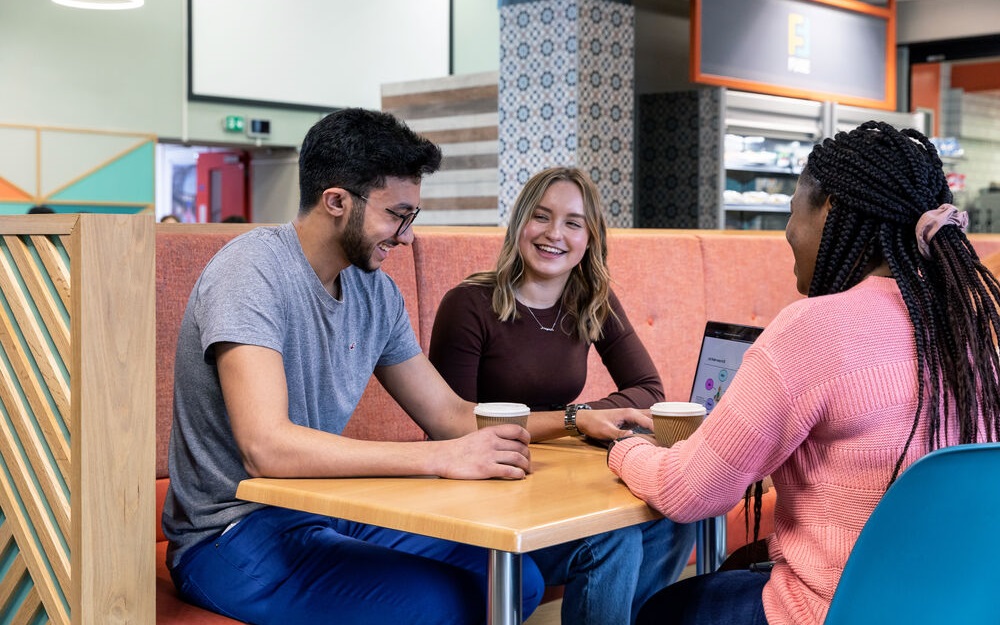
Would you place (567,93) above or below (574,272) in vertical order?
above

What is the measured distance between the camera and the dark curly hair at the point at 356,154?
1.93 m

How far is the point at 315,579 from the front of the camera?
173cm

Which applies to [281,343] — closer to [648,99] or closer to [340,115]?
[340,115]

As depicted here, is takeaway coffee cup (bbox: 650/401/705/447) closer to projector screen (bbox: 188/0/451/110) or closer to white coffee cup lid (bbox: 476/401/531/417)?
white coffee cup lid (bbox: 476/401/531/417)

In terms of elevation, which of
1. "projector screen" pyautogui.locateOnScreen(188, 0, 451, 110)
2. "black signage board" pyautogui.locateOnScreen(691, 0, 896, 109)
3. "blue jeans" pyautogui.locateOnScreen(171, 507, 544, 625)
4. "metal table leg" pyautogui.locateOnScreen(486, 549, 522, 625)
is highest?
"projector screen" pyautogui.locateOnScreen(188, 0, 451, 110)

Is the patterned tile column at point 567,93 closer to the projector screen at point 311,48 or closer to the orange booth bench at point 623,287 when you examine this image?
the orange booth bench at point 623,287

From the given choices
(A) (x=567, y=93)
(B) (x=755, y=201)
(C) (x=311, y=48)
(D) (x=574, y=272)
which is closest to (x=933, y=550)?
(D) (x=574, y=272)

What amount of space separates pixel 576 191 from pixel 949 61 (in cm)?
827

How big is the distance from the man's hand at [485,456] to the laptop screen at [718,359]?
0.77 meters

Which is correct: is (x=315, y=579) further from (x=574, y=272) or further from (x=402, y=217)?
(x=574, y=272)

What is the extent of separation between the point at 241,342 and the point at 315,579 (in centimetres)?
38

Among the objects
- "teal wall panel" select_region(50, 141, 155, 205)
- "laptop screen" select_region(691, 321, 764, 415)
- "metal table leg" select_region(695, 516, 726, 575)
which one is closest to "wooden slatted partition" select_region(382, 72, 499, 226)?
"teal wall panel" select_region(50, 141, 155, 205)

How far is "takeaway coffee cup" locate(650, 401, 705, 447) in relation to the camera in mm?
1763

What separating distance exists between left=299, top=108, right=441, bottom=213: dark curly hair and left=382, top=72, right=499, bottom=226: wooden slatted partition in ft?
18.6
